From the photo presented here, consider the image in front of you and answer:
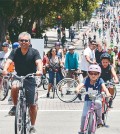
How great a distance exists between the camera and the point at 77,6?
5334 cm

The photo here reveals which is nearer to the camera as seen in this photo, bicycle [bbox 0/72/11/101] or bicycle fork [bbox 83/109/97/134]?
bicycle fork [bbox 83/109/97/134]

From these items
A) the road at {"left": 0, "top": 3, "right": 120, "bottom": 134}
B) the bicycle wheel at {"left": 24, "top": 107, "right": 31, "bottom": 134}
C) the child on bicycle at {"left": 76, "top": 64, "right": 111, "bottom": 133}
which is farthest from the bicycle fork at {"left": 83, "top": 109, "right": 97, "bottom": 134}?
the road at {"left": 0, "top": 3, "right": 120, "bottom": 134}

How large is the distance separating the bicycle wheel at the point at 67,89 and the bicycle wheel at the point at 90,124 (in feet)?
22.7

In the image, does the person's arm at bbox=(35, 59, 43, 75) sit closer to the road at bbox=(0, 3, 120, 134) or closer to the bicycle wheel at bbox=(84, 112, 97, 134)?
the bicycle wheel at bbox=(84, 112, 97, 134)

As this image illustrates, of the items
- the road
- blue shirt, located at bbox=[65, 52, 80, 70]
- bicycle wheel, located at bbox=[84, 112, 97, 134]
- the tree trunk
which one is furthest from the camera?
the tree trunk

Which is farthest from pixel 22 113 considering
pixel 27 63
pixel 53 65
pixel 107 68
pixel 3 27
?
pixel 3 27

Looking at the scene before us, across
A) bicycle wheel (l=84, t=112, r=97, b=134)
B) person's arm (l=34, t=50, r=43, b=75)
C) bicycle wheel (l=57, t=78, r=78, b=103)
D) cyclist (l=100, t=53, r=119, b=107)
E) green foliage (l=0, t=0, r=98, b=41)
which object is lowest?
bicycle wheel (l=57, t=78, r=78, b=103)

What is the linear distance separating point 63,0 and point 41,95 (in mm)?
32573

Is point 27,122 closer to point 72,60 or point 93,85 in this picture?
point 93,85

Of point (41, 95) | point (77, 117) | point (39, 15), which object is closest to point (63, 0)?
point (39, 15)

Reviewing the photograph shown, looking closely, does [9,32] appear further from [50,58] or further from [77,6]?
[50,58]

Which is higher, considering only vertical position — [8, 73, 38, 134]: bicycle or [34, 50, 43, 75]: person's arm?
[34, 50, 43, 75]: person's arm

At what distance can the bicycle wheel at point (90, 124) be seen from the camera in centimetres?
926

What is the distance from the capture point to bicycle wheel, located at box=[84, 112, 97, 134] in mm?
9258
